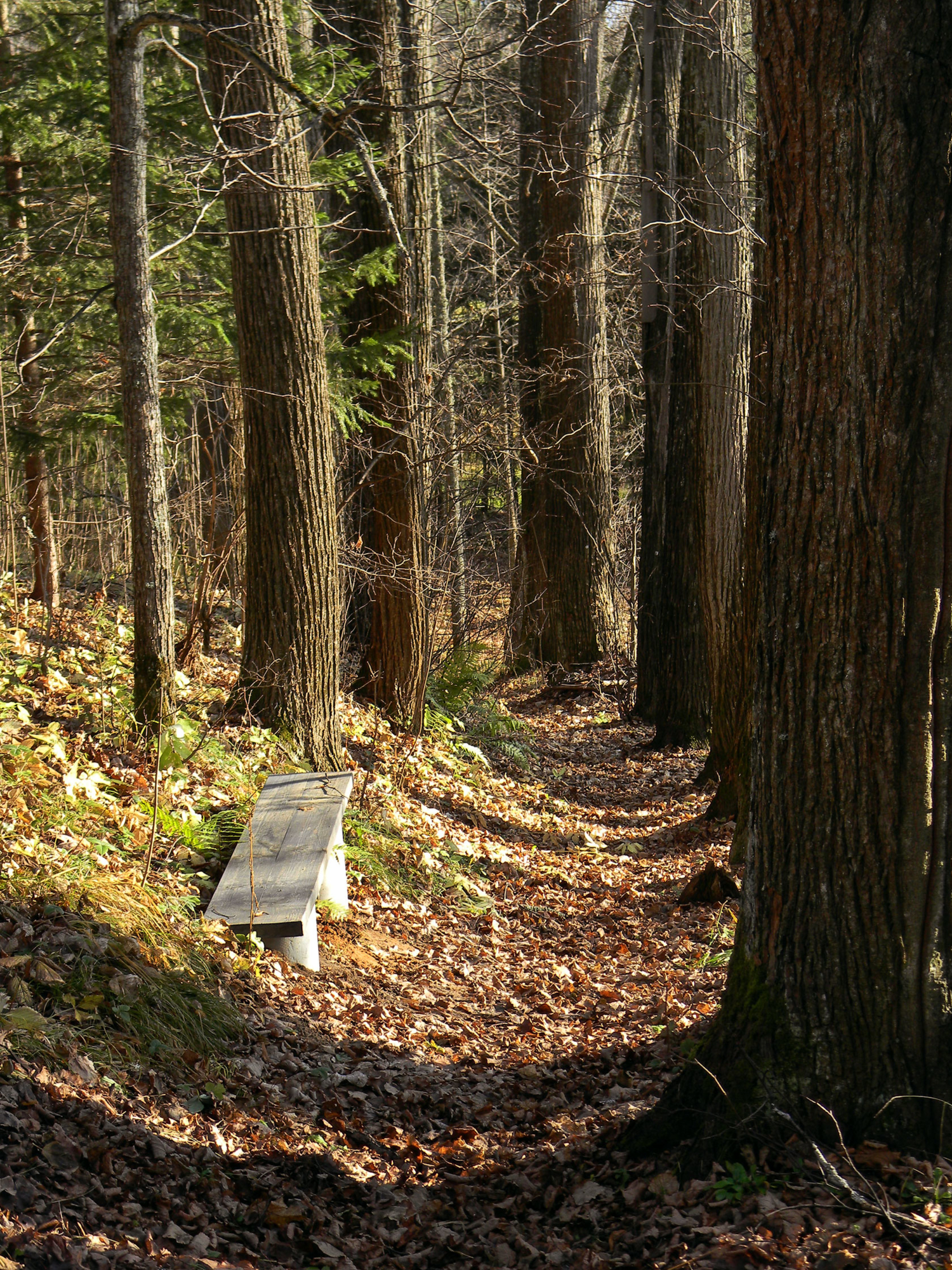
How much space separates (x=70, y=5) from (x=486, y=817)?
9783mm

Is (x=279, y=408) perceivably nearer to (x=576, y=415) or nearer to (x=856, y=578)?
(x=856, y=578)

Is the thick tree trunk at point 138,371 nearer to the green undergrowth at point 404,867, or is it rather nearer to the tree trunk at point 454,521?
the green undergrowth at point 404,867

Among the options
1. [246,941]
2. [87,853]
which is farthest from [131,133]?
[246,941]

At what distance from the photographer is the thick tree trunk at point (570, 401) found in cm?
1241

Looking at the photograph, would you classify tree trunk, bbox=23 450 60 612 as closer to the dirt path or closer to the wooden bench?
the wooden bench

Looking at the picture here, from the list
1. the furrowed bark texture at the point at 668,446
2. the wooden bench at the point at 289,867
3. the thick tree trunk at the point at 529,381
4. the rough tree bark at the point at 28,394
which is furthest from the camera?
the thick tree trunk at the point at 529,381

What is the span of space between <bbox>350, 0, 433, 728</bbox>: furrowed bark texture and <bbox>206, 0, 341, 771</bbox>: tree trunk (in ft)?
5.30

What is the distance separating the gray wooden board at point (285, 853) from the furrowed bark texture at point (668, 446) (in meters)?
5.25

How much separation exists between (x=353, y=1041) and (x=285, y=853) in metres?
1.07

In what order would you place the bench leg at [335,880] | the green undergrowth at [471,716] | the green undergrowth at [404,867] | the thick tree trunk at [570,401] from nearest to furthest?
the bench leg at [335,880] < the green undergrowth at [404,867] < the green undergrowth at [471,716] < the thick tree trunk at [570,401]

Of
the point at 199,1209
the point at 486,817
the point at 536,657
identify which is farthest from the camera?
the point at 536,657

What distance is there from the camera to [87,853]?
4.86 metres

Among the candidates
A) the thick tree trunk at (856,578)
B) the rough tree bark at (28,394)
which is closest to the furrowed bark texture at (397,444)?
the rough tree bark at (28,394)

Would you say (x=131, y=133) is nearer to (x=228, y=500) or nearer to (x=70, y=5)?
(x=228, y=500)
